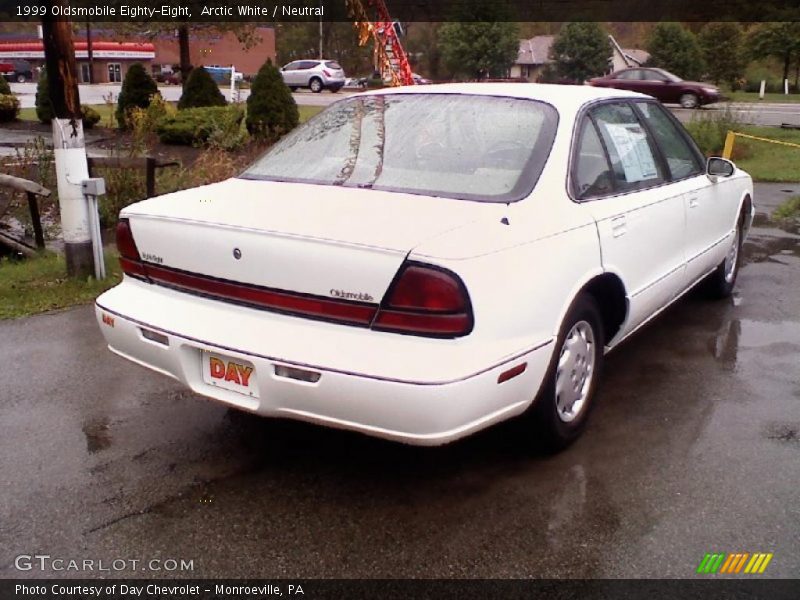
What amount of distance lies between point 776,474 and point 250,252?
8.07ft

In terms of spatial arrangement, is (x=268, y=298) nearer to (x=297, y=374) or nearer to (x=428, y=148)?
(x=297, y=374)

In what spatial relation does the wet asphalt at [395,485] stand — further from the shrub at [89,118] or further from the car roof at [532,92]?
the shrub at [89,118]

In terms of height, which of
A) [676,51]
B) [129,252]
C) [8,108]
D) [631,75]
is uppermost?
[676,51]

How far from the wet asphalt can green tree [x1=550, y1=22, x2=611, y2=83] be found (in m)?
41.2

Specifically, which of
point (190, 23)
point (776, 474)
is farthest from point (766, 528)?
point (190, 23)

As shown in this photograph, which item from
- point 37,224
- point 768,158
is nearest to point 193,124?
point 37,224

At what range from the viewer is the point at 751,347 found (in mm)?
5145

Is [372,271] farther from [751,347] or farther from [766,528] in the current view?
[751,347]

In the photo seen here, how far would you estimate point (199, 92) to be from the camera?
59.7ft

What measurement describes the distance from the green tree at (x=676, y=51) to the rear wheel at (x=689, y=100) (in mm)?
17472

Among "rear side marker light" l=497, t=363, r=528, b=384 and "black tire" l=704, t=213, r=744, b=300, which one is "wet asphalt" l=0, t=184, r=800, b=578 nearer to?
"rear side marker light" l=497, t=363, r=528, b=384

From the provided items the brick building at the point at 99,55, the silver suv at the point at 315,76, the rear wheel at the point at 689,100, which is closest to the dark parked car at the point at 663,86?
the rear wheel at the point at 689,100

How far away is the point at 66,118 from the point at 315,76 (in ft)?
122

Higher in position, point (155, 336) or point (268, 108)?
point (268, 108)
